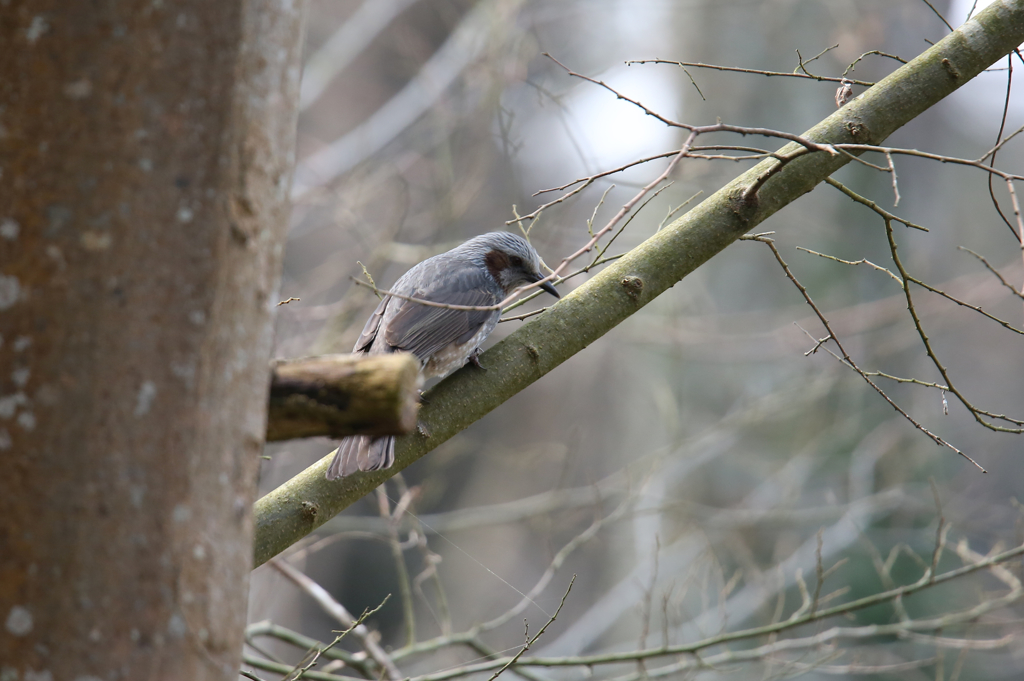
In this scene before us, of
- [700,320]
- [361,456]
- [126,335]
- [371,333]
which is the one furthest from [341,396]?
[700,320]

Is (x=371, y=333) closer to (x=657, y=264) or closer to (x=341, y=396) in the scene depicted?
(x=657, y=264)

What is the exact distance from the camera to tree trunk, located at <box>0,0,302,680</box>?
44.3 inches

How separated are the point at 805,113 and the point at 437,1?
521 centimetres

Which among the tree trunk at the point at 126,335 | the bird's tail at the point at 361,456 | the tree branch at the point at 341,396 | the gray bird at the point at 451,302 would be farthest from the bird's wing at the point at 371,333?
the tree trunk at the point at 126,335

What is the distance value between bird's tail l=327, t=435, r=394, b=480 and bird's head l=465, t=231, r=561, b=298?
1832 mm

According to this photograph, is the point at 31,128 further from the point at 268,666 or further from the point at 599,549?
the point at 599,549

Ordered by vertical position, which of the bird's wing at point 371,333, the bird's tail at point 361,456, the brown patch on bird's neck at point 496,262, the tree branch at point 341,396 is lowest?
the bird's tail at point 361,456

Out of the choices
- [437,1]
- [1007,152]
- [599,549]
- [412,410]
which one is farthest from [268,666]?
[1007,152]

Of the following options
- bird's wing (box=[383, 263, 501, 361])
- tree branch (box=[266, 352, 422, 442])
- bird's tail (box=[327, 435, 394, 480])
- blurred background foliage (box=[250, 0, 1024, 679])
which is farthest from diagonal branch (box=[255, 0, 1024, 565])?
blurred background foliage (box=[250, 0, 1024, 679])

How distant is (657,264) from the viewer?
2588 mm

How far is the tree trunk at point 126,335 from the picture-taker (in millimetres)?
1125

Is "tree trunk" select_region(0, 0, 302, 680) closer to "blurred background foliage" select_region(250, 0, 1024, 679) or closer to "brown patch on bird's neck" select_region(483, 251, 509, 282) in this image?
"brown patch on bird's neck" select_region(483, 251, 509, 282)

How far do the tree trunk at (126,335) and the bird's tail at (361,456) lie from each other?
42.4 inches

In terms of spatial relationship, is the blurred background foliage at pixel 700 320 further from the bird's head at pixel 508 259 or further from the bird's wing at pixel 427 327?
the bird's wing at pixel 427 327
